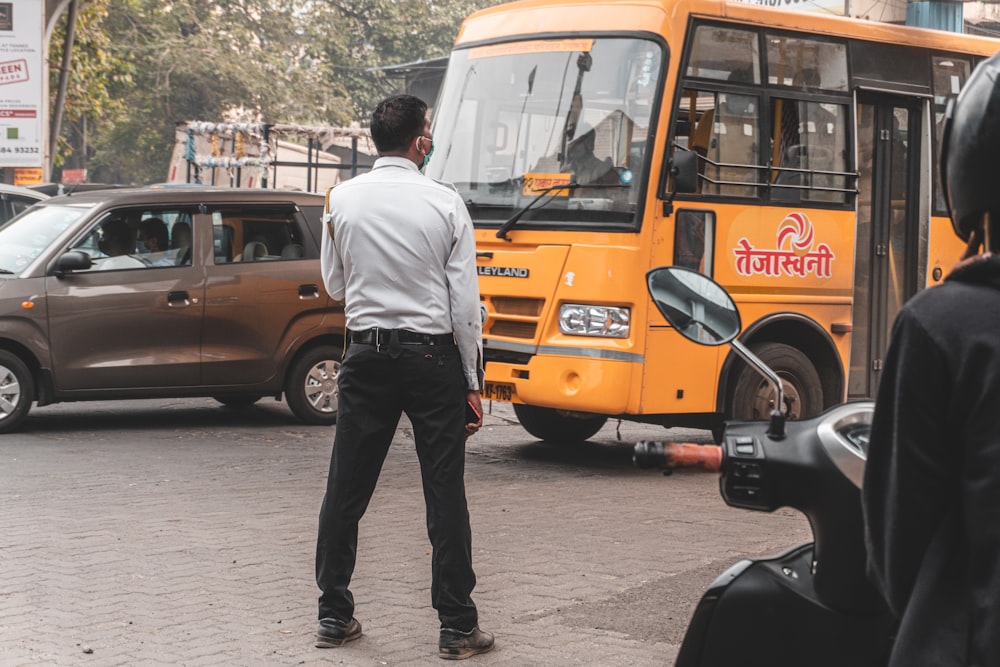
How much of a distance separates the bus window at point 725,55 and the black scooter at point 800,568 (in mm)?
7004

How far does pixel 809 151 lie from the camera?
9.73 metres

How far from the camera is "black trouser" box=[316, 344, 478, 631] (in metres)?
4.93

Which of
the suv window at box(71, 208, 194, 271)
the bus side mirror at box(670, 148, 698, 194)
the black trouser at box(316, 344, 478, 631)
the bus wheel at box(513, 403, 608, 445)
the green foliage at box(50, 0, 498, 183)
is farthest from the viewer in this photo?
the green foliage at box(50, 0, 498, 183)

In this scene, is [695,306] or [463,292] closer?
[695,306]

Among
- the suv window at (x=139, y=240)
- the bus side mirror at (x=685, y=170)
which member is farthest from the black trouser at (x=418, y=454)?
the suv window at (x=139, y=240)

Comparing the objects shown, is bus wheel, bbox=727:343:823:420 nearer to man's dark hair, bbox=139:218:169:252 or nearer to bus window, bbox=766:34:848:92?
bus window, bbox=766:34:848:92

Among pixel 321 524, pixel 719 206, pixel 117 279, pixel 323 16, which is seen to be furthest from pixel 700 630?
pixel 323 16

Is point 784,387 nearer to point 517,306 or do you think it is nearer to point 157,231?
point 517,306

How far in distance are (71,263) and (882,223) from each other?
594cm

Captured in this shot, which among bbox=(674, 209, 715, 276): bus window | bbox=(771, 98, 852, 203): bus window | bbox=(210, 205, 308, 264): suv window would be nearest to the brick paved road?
bbox=(674, 209, 715, 276): bus window

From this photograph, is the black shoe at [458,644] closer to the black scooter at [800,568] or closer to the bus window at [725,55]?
the black scooter at [800,568]

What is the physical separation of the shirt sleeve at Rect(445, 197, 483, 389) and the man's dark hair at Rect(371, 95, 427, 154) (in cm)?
30

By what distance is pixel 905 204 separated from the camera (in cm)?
1037

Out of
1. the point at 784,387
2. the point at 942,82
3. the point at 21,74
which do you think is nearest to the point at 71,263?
the point at 784,387
